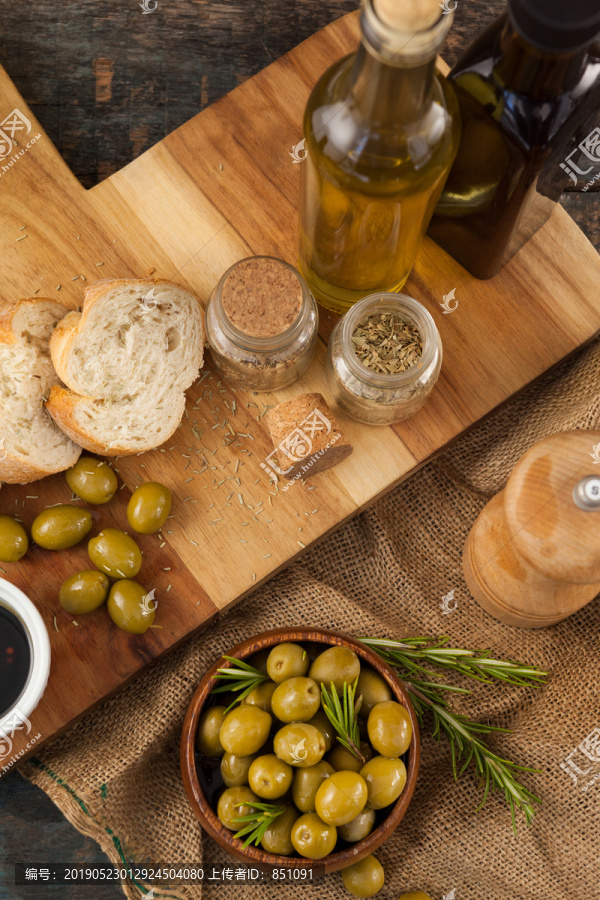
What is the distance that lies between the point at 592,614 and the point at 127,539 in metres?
0.92

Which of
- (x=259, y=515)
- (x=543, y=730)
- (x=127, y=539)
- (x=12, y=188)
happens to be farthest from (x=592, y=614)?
(x=12, y=188)

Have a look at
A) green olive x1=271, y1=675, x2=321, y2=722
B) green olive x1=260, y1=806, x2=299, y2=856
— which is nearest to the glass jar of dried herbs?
green olive x1=271, y1=675, x2=321, y2=722

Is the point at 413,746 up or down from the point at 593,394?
down

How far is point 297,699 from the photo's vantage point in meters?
1.09

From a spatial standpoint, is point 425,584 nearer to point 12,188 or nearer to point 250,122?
point 250,122

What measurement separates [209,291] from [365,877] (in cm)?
109

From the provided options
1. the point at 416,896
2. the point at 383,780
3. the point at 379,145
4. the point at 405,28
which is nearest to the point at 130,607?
the point at 383,780

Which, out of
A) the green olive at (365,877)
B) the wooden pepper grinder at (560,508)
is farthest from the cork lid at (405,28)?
the green olive at (365,877)

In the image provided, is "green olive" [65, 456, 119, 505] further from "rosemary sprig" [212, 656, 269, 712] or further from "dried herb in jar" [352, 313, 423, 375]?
"dried herb in jar" [352, 313, 423, 375]

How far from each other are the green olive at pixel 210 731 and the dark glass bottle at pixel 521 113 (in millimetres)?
944

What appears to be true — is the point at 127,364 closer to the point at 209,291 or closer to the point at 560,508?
the point at 209,291

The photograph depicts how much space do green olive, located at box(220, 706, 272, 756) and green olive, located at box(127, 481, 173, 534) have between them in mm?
352

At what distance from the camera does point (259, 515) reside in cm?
128

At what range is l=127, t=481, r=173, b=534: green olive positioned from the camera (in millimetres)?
1217
